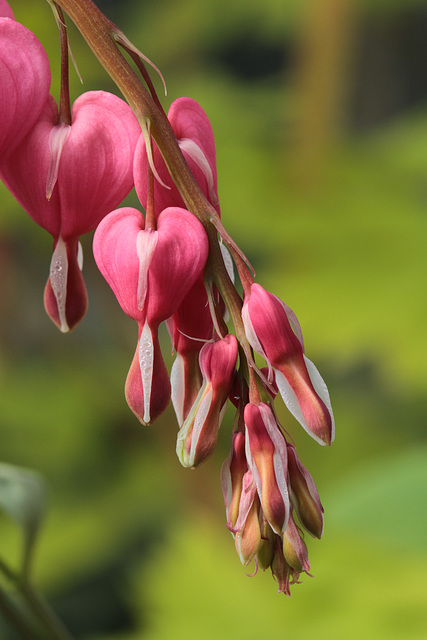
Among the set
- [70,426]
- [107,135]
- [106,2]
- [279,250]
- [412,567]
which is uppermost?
[107,135]

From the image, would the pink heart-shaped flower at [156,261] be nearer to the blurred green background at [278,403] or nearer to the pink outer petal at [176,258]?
the pink outer petal at [176,258]

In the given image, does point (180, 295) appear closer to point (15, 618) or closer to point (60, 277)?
point (60, 277)

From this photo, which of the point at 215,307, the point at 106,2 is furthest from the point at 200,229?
the point at 106,2

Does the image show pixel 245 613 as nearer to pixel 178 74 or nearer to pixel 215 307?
pixel 215 307

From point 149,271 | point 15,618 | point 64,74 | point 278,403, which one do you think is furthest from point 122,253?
point 278,403

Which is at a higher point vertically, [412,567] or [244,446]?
[244,446]

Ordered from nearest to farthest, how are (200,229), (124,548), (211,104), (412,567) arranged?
1. (200,229)
2. (412,567)
3. (211,104)
4. (124,548)

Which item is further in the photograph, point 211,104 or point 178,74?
point 178,74

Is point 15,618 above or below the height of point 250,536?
below
